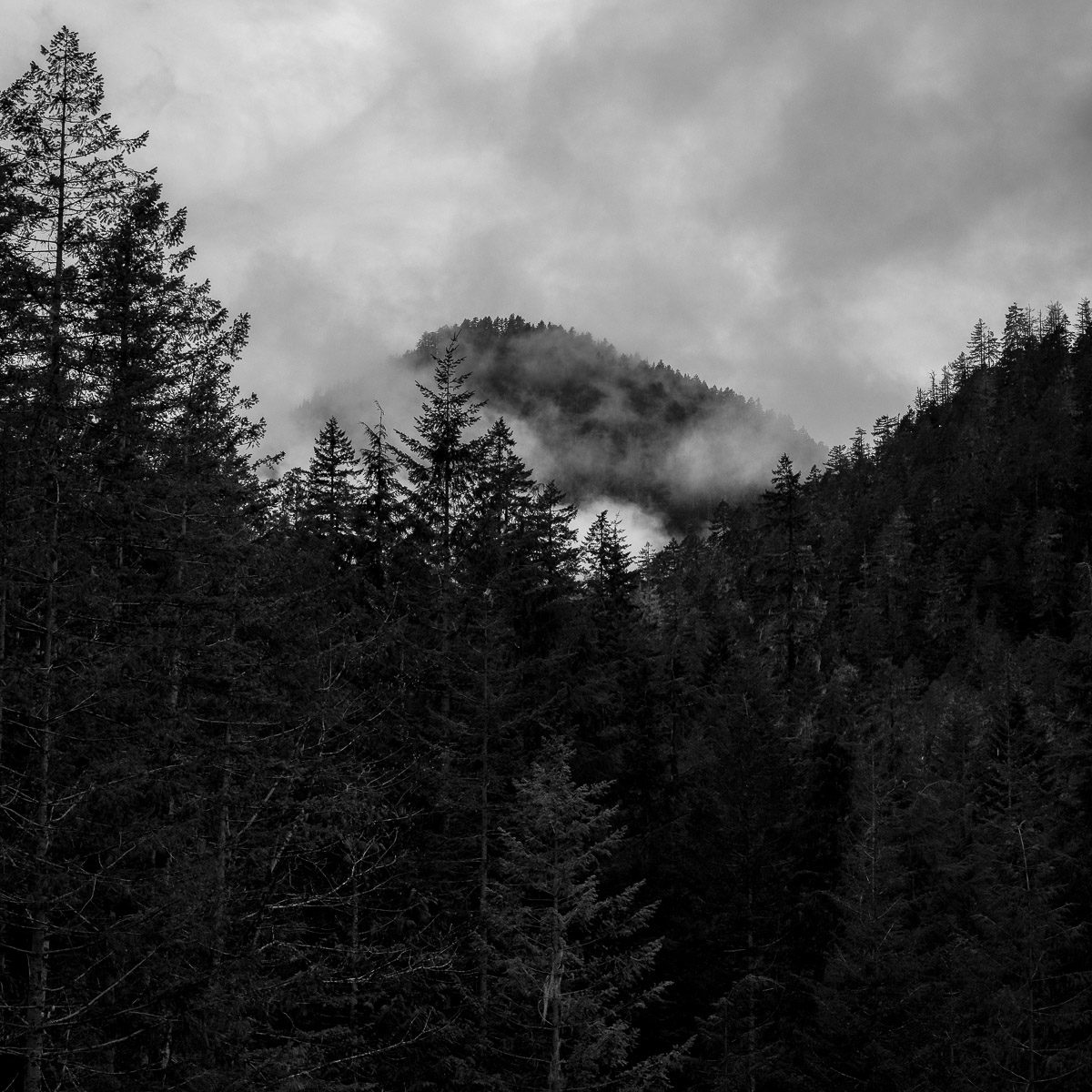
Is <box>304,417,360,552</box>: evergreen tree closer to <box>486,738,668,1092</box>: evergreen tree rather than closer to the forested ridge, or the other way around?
the forested ridge

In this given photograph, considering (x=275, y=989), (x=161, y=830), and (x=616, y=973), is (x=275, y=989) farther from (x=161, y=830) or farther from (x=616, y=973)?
(x=616, y=973)

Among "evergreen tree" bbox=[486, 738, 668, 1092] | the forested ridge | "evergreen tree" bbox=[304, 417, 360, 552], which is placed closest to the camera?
the forested ridge

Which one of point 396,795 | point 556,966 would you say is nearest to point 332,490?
point 396,795

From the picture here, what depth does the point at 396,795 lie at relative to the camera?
874 inches

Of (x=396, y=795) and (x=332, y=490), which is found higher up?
(x=332, y=490)

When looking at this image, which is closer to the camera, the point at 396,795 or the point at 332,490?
the point at 396,795

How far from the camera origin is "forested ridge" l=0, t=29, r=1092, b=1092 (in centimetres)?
954

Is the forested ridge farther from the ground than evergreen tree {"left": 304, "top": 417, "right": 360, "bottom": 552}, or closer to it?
closer to it

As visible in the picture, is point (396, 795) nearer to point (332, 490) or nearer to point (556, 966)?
point (556, 966)

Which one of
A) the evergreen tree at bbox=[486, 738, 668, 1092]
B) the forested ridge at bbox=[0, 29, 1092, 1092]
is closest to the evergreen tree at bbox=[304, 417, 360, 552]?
the forested ridge at bbox=[0, 29, 1092, 1092]

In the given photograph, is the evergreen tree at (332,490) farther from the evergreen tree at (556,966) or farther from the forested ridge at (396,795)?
the evergreen tree at (556,966)

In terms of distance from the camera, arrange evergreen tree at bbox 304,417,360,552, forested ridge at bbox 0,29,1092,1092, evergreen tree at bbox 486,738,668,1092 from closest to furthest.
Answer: forested ridge at bbox 0,29,1092,1092 → evergreen tree at bbox 486,738,668,1092 → evergreen tree at bbox 304,417,360,552

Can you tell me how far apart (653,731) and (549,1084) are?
17663mm

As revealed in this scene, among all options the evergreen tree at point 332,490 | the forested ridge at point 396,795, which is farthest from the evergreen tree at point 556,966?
the evergreen tree at point 332,490
